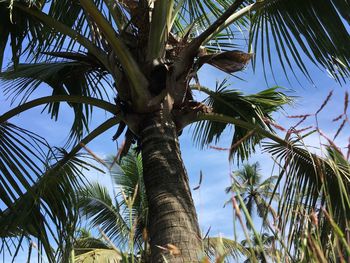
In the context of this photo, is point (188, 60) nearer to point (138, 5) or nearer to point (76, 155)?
point (138, 5)

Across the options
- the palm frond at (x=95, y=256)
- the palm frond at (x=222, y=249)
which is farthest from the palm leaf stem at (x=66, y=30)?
the palm frond at (x=222, y=249)

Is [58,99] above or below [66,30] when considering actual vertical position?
below

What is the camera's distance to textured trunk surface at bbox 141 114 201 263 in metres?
2.69

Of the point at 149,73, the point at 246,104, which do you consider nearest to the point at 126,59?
the point at 149,73

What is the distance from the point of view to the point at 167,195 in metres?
2.94

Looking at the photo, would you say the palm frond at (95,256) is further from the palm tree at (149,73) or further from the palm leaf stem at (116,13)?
the palm leaf stem at (116,13)

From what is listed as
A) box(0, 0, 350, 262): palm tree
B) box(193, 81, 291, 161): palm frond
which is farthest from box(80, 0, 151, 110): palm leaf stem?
box(193, 81, 291, 161): palm frond

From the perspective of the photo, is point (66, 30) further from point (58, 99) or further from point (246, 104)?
point (246, 104)

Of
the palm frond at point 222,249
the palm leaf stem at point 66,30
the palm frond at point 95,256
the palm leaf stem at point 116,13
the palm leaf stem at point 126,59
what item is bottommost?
the palm frond at point 222,249

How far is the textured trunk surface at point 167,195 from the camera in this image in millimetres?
2688

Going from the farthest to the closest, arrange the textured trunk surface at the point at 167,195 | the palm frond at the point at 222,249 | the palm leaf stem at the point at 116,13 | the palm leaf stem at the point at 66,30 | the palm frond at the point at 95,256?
the palm leaf stem at the point at 116,13
the palm leaf stem at the point at 66,30
the textured trunk surface at the point at 167,195
the palm frond at the point at 95,256
the palm frond at the point at 222,249

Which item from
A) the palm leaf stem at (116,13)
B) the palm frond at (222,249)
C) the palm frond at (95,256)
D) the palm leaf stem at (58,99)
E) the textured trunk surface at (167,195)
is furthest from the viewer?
the palm leaf stem at (116,13)

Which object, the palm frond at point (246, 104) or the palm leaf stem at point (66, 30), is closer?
the palm leaf stem at point (66, 30)

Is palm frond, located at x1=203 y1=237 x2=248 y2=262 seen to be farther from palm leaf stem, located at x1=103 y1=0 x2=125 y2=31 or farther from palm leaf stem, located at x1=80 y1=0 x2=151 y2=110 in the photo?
palm leaf stem, located at x1=103 y1=0 x2=125 y2=31
